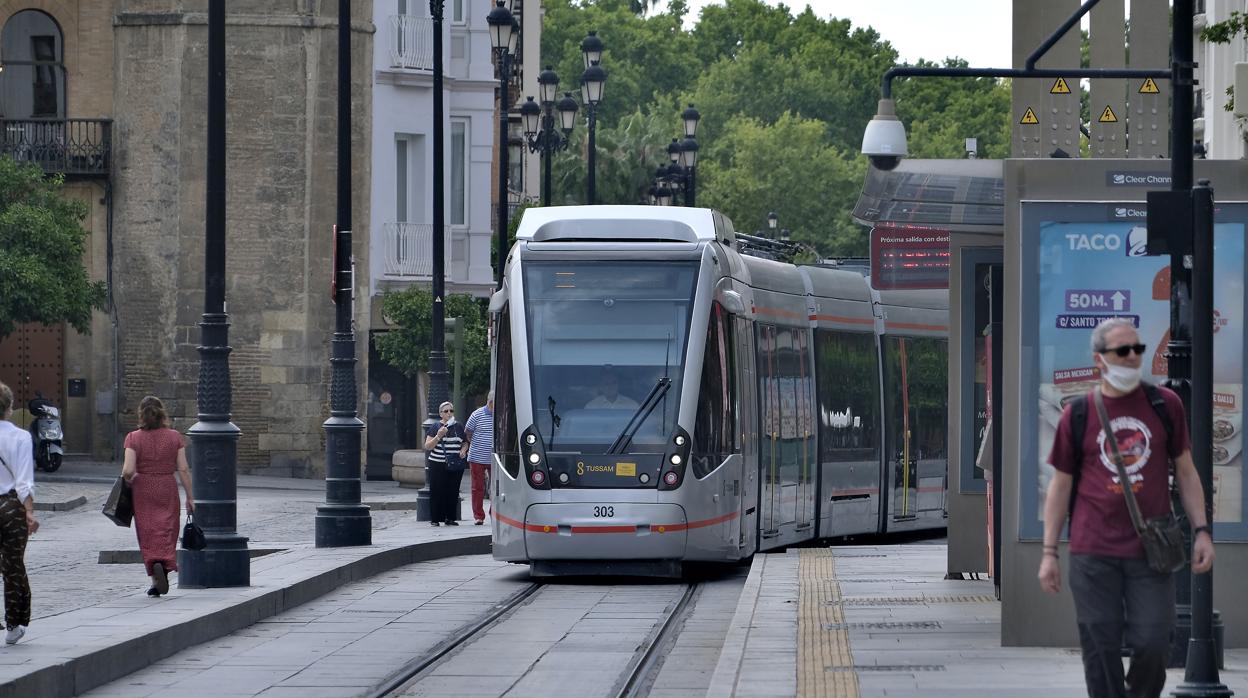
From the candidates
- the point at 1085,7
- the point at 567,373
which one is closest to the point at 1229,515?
the point at 1085,7

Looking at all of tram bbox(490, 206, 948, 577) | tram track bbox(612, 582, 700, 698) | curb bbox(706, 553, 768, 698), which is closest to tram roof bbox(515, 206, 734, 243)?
tram bbox(490, 206, 948, 577)

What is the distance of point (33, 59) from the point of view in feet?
150

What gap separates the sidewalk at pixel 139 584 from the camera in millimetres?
13148

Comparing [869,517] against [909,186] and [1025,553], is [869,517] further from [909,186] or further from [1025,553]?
[1025,553]

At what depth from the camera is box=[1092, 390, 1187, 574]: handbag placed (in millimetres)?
8727

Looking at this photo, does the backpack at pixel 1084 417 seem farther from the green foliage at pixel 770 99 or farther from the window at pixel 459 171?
the green foliage at pixel 770 99

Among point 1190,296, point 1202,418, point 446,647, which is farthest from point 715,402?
point 1202,418

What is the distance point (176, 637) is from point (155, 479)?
2.76 m

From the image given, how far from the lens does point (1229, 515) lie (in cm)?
1266

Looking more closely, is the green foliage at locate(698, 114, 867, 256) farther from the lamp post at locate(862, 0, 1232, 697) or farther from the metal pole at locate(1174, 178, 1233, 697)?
the metal pole at locate(1174, 178, 1233, 697)

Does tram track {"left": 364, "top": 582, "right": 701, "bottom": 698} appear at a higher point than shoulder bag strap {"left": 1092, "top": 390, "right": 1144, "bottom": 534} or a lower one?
lower

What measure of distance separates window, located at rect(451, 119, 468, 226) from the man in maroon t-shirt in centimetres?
3975

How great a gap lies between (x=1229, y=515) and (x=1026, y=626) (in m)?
1.30

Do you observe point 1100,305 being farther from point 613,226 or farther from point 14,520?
point 613,226
